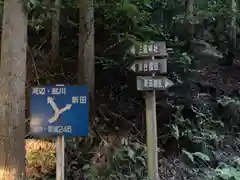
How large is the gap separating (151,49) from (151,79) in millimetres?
499

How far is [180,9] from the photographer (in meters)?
11.7

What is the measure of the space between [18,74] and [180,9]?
8.04 metres

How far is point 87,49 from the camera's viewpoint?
A: 7504 mm

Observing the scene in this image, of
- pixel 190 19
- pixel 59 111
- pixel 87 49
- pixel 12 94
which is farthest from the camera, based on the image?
pixel 190 19

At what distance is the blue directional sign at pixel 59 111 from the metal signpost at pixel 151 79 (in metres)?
1.80

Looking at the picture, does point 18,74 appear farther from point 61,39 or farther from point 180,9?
point 180,9

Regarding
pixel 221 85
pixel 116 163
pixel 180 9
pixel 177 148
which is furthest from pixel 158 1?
pixel 116 163

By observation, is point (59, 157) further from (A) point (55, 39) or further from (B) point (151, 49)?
(A) point (55, 39)

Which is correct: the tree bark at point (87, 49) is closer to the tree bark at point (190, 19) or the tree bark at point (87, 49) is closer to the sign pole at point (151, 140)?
the sign pole at point (151, 140)

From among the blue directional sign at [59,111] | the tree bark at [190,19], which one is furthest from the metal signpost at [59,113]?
the tree bark at [190,19]

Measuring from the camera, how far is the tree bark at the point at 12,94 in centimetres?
478

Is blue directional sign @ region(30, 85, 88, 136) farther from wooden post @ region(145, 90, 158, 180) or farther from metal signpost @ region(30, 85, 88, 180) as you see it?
wooden post @ region(145, 90, 158, 180)

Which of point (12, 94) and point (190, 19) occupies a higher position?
point (190, 19)

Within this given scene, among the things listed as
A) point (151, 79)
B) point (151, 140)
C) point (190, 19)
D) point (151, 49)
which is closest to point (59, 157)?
point (151, 140)
